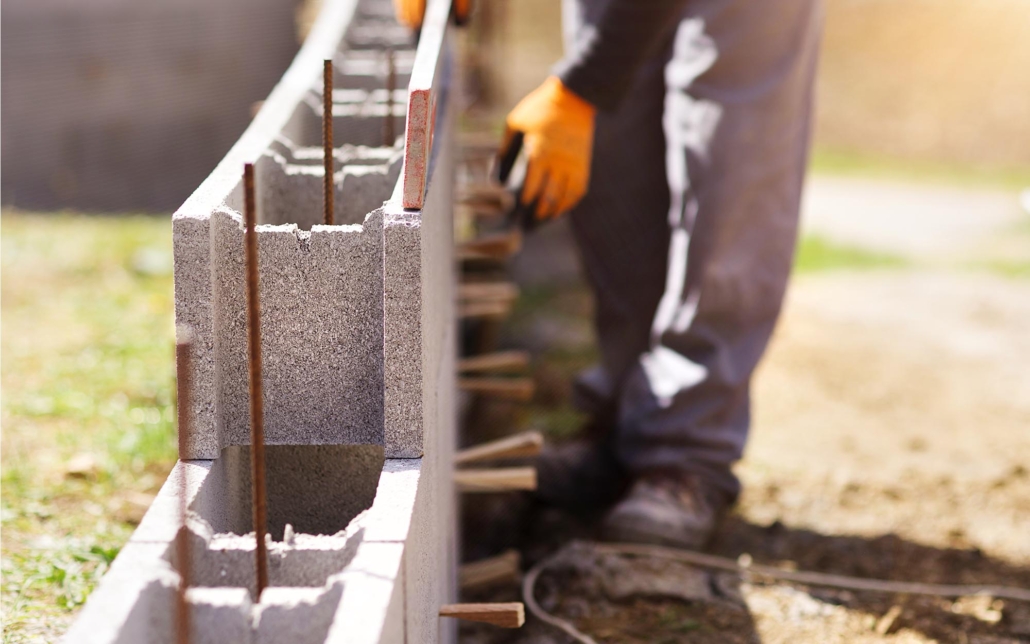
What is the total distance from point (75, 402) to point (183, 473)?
180 centimetres

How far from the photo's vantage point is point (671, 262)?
8.69 feet

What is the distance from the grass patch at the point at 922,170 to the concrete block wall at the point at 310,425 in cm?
660

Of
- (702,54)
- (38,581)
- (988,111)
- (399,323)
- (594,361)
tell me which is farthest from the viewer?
(988,111)

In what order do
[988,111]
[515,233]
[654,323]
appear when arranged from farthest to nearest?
[988,111] < [515,233] < [654,323]

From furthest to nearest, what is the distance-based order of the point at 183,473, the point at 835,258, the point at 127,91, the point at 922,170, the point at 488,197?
the point at 922,170
the point at 127,91
the point at 835,258
the point at 488,197
the point at 183,473

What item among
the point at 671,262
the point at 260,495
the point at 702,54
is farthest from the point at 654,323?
the point at 260,495

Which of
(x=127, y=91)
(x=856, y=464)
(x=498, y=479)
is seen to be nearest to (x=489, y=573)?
(x=498, y=479)

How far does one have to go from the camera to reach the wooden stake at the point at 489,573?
2.28 m

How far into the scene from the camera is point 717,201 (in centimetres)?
245

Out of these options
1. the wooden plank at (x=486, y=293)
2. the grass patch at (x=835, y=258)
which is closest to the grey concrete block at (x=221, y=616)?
the wooden plank at (x=486, y=293)

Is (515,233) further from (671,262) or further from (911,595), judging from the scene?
(911,595)

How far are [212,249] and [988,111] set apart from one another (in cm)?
1048

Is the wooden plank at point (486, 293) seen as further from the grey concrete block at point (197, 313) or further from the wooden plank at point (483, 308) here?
the grey concrete block at point (197, 313)

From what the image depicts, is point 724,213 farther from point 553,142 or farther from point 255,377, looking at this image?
point 255,377
